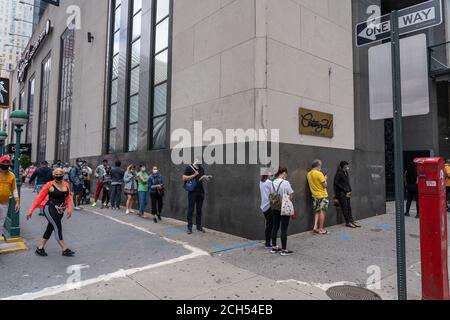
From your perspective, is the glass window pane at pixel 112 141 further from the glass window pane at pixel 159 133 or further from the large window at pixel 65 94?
the large window at pixel 65 94

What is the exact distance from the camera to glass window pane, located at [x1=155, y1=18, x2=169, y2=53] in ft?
36.1

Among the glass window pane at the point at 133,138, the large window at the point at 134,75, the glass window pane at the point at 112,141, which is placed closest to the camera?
the glass window pane at the point at 133,138

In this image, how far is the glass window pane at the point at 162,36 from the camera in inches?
433

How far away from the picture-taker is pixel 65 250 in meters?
5.79

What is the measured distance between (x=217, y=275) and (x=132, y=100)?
1048 cm

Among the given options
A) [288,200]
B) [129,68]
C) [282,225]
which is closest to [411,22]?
[288,200]

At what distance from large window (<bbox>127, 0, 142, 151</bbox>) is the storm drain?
10113 millimetres

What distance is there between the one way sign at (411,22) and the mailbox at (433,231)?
1.56 meters

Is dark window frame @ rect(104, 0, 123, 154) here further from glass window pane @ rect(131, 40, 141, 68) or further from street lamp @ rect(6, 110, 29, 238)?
street lamp @ rect(6, 110, 29, 238)

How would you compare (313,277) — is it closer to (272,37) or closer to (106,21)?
(272,37)

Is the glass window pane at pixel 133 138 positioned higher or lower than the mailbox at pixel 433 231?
higher

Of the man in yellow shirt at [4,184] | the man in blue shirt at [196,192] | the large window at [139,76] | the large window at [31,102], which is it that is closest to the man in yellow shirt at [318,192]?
the man in blue shirt at [196,192]
